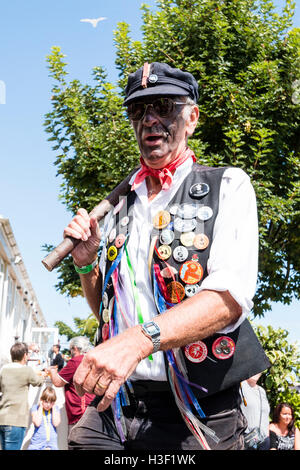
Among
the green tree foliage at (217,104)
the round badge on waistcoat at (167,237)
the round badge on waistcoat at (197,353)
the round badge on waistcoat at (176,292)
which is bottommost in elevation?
A: the round badge on waistcoat at (197,353)

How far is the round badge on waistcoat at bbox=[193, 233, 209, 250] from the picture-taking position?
1.98m

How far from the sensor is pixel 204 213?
6.71 feet

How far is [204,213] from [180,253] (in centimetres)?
18

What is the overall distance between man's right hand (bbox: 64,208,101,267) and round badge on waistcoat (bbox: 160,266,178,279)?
35 centimetres

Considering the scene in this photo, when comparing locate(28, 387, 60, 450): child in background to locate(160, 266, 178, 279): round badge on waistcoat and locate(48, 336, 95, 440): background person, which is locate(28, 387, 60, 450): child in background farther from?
locate(160, 266, 178, 279): round badge on waistcoat

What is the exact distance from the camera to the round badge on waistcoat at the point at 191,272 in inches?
76.7

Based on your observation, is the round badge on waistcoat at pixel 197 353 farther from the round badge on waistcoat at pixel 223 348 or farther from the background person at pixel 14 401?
the background person at pixel 14 401

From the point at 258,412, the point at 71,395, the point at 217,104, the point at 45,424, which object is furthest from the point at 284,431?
the point at 217,104

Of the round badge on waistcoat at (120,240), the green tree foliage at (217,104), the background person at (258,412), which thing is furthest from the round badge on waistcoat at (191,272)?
the green tree foliage at (217,104)

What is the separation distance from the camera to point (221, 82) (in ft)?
31.9

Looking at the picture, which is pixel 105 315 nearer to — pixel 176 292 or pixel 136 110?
pixel 176 292

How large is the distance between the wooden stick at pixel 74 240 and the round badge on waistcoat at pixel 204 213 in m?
0.50

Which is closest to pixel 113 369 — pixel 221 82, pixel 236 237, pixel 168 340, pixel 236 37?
pixel 168 340

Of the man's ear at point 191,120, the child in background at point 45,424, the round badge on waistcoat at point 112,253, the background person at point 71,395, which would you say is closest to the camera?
the round badge on waistcoat at point 112,253
